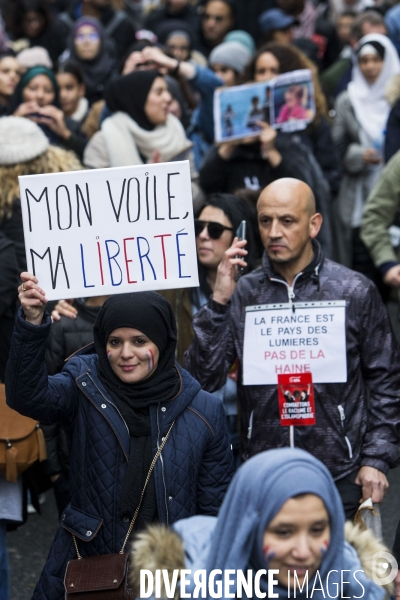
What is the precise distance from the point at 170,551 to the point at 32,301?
108 centimetres

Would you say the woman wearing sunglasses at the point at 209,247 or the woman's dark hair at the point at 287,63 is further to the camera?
the woman's dark hair at the point at 287,63

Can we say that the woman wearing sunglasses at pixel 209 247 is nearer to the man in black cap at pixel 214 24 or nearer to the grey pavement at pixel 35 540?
the grey pavement at pixel 35 540

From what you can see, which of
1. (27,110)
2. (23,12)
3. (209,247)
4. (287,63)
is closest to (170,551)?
(209,247)

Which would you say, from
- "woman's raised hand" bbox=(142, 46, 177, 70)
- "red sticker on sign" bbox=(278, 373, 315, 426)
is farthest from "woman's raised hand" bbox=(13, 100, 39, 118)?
"red sticker on sign" bbox=(278, 373, 315, 426)

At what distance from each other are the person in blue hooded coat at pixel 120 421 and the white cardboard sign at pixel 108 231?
0.17 m

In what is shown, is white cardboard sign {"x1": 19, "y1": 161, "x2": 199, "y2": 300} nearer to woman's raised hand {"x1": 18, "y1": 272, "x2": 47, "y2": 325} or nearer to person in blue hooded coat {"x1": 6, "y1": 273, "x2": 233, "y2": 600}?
person in blue hooded coat {"x1": 6, "y1": 273, "x2": 233, "y2": 600}

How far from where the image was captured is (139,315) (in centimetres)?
379

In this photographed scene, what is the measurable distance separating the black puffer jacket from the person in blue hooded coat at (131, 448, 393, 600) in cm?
144

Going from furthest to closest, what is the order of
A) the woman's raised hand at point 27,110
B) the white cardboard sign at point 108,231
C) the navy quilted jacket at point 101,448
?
the woman's raised hand at point 27,110 → the white cardboard sign at point 108,231 → the navy quilted jacket at point 101,448

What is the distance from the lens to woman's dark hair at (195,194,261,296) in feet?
17.3

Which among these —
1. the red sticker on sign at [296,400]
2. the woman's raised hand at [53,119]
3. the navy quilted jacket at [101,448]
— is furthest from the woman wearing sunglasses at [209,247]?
the woman's raised hand at [53,119]

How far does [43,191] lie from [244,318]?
105 cm

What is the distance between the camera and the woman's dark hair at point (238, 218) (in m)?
5.27

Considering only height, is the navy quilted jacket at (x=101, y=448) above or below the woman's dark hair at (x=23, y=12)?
below
